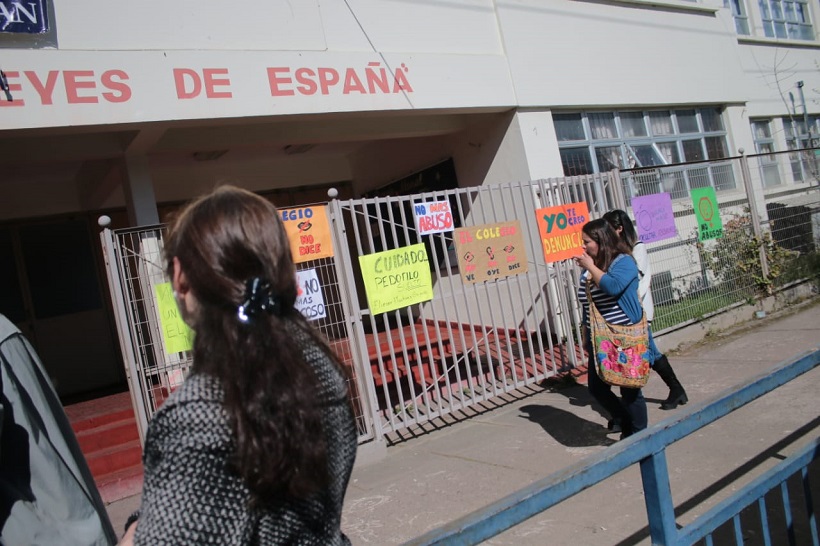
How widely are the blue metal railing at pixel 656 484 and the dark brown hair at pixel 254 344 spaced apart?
525mm

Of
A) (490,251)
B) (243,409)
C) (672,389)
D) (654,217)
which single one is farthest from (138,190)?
(243,409)

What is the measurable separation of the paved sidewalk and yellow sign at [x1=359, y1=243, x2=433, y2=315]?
142 centimetres

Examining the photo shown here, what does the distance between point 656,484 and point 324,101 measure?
251 inches

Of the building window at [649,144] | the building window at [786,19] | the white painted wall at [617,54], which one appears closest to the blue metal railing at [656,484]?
the building window at [649,144]

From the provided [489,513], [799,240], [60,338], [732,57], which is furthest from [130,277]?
[732,57]

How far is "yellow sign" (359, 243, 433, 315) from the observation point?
5738mm

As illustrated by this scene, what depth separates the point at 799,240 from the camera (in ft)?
34.2

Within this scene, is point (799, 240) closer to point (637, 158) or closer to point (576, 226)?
point (637, 158)

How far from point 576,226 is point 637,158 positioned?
13.7 ft

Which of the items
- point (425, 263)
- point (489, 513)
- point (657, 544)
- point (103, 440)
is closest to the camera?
point (489, 513)

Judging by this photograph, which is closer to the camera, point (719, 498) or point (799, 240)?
point (719, 498)

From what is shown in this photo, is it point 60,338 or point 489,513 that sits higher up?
point 60,338

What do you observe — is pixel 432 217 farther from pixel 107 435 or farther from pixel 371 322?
pixel 107 435

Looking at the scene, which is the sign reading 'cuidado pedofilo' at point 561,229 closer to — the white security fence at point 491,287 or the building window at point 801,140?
the white security fence at point 491,287
